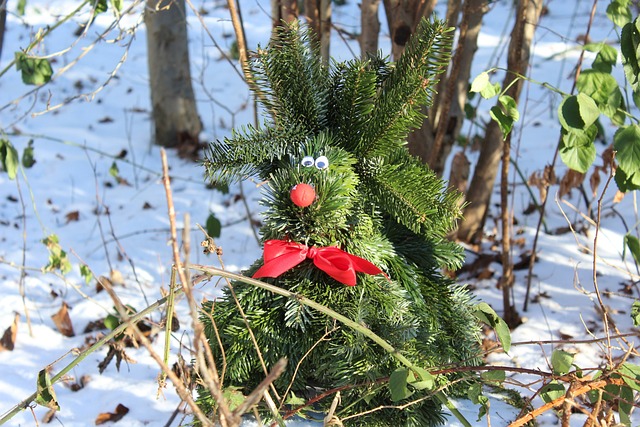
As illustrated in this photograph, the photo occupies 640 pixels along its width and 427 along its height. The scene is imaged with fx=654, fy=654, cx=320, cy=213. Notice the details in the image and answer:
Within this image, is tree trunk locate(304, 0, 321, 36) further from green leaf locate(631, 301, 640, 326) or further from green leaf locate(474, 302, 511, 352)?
green leaf locate(631, 301, 640, 326)

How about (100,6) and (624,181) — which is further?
(100,6)

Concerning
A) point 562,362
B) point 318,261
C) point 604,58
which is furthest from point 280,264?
point 604,58

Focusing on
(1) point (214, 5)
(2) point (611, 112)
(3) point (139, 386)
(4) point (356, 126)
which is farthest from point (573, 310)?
(1) point (214, 5)

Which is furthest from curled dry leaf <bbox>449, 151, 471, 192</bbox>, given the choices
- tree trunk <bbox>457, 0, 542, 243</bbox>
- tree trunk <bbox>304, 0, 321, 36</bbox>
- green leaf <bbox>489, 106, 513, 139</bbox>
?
green leaf <bbox>489, 106, 513, 139</bbox>

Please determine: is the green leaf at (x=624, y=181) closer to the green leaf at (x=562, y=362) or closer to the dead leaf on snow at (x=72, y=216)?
the green leaf at (x=562, y=362)

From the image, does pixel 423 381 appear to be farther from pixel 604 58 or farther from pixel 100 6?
pixel 100 6

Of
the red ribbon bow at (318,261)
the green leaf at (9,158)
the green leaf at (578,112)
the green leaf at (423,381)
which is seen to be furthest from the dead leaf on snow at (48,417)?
the green leaf at (578,112)
